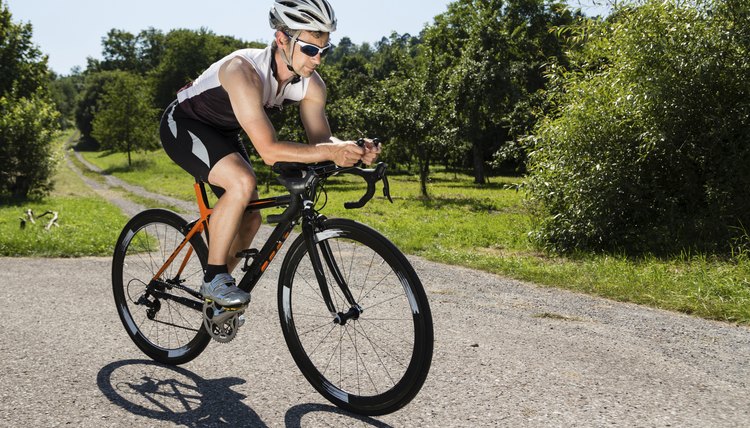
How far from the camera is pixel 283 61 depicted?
3584 millimetres

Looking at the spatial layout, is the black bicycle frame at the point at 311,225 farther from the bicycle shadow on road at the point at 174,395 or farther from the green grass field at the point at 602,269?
the green grass field at the point at 602,269

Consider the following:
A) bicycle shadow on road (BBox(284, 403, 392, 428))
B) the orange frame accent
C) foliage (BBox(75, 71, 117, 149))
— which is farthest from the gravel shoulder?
foliage (BBox(75, 71, 117, 149))

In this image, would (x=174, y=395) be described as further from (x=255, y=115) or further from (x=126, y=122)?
(x=126, y=122)

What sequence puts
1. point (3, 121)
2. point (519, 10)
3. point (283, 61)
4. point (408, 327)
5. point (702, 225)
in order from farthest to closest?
point (519, 10) → point (3, 121) → point (702, 225) → point (283, 61) → point (408, 327)

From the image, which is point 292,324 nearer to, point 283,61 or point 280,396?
point 280,396

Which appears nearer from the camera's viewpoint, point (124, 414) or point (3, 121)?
point (124, 414)

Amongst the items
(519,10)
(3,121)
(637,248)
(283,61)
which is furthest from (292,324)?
(519,10)

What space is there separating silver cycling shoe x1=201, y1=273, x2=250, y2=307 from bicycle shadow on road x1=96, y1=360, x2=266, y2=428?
22.2 inches

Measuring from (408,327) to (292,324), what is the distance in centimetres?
77

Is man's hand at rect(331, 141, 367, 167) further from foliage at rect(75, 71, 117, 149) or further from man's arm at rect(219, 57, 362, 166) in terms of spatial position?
foliage at rect(75, 71, 117, 149)

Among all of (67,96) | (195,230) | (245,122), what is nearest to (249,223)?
(195,230)

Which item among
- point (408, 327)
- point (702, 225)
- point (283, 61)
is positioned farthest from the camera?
point (702, 225)

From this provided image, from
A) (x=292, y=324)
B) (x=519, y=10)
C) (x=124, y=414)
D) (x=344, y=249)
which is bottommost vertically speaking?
(x=124, y=414)

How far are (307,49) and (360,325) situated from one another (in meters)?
1.79
